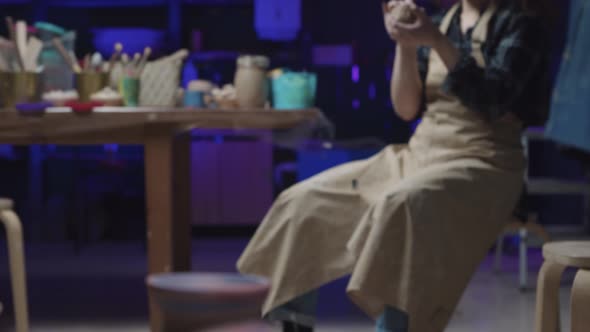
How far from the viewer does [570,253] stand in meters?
2.05

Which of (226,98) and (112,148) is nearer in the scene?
(226,98)

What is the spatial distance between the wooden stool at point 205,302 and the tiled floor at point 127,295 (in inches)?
90.6

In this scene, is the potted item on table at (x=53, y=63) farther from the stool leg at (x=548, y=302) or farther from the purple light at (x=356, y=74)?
the purple light at (x=356, y=74)

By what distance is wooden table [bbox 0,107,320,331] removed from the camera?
2904 mm

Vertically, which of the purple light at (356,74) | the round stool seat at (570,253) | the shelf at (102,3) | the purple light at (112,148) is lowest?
the purple light at (112,148)

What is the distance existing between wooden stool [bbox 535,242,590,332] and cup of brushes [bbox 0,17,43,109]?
164 cm

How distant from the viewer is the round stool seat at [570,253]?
2.01 meters

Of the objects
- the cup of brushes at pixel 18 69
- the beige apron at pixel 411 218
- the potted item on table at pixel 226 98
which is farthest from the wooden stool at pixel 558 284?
the cup of brushes at pixel 18 69

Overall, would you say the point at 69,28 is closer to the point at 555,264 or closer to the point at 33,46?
the point at 33,46

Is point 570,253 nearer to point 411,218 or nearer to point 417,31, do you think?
point 411,218

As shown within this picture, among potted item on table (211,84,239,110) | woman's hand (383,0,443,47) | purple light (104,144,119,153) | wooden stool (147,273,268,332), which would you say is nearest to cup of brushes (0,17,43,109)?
potted item on table (211,84,239,110)

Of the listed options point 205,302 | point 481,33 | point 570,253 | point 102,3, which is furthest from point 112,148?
point 205,302

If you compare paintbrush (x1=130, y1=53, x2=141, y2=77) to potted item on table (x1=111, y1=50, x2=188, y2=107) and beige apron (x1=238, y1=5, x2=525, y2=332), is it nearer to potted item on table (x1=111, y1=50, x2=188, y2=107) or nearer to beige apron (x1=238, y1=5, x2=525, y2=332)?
potted item on table (x1=111, y1=50, x2=188, y2=107)

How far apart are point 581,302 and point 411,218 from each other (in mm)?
564
